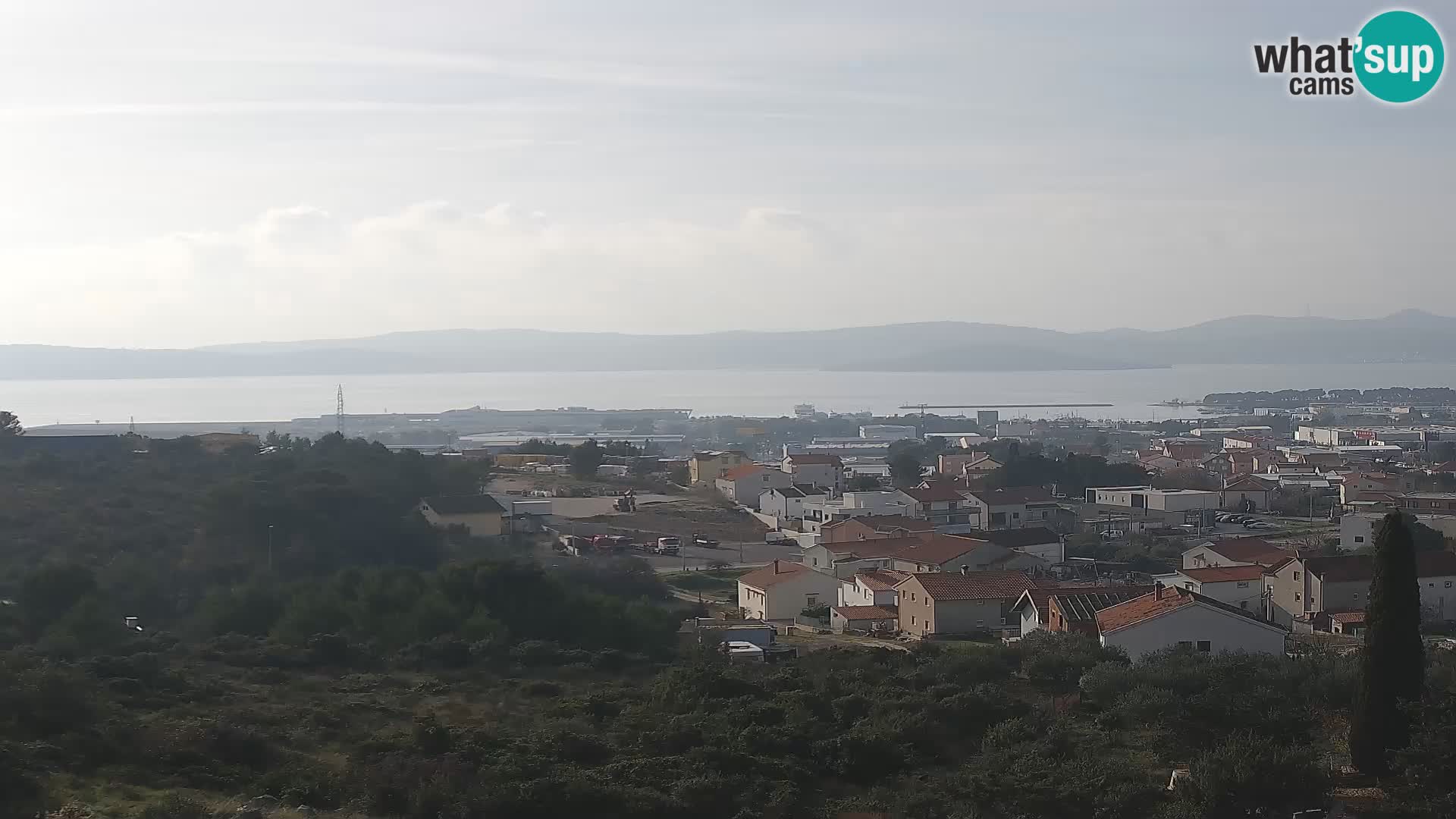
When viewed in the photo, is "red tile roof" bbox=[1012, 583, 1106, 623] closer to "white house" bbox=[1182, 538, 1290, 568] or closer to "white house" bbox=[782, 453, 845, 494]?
"white house" bbox=[1182, 538, 1290, 568]

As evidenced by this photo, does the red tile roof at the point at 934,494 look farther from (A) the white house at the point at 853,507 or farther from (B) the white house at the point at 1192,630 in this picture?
(B) the white house at the point at 1192,630

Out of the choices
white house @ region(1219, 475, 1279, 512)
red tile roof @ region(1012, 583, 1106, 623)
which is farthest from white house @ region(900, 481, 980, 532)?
red tile roof @ region(1012, 583, 1106, 623)

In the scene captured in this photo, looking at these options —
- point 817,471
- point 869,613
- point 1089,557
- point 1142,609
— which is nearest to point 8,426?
point 817,471

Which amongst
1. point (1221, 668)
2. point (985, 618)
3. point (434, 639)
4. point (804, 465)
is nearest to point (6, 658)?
point (434, 639)

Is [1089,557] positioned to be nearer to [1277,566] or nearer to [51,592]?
[1277,566]

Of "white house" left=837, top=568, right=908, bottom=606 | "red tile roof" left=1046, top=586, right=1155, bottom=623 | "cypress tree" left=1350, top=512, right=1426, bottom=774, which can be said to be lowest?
"white house" left=837, top=568, right=908, bottom=606
